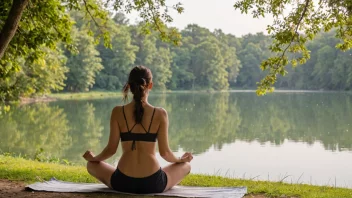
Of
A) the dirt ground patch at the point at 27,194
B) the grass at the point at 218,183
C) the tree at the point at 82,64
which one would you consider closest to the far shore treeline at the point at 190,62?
the tree at the point at 82,64

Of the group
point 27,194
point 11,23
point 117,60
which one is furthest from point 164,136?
point 117,60

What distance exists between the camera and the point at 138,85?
13.2ft

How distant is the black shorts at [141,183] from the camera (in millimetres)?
4215

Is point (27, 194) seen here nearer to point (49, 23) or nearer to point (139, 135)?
point (139, 135)

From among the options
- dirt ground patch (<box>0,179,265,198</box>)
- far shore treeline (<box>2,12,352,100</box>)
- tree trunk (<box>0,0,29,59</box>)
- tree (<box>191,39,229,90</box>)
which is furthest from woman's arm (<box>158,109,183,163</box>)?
tree (<box>191,39,229,90</box>)

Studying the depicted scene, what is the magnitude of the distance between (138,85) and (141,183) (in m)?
0.94

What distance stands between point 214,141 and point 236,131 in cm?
344

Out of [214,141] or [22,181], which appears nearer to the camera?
[22,181]

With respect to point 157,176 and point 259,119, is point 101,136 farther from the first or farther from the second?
point 157,176

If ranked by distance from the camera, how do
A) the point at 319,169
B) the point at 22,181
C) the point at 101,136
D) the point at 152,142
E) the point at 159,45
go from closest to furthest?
the point at 152,142 → the point at 22,181 → the point at 319,169 → the point at 101,136 → the point at 159,45

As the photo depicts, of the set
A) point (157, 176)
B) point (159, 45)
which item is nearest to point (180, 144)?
point (157, 176)

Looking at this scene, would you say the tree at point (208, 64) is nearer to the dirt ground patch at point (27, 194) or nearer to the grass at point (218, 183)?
the grass at point (218, 183)

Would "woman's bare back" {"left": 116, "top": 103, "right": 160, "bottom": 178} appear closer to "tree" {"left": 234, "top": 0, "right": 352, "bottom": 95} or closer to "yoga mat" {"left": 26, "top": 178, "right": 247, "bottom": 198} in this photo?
"yoga mat" {"left": 26, "top": 178, "right": 247, "bottom": 198}

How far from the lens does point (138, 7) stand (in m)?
7.23
